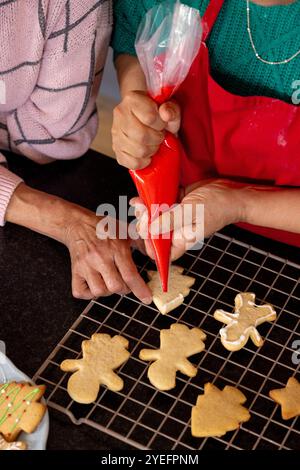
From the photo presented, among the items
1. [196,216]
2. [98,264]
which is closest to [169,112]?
[196,216]

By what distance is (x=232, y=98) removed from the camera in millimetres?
1307

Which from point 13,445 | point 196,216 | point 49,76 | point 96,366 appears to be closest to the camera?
point 13,445

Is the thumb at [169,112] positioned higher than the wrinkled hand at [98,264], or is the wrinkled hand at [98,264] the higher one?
the thumb at [169,112]

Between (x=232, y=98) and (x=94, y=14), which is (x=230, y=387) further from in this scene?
(x=94, y=14)

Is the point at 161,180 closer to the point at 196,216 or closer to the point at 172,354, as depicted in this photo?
the point at 196,216

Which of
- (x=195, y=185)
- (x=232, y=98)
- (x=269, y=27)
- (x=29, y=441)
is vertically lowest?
(x=29, y=441)

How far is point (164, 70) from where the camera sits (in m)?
1.15

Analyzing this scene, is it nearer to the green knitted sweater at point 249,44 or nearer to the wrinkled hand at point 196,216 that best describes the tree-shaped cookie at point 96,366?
the wrinkled hand at point 196,216

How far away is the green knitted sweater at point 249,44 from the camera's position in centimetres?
128

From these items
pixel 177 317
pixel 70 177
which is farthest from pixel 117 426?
pixel 70 177

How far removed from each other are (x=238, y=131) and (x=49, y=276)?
0.41 meters

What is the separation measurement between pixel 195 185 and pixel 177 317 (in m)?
0.26

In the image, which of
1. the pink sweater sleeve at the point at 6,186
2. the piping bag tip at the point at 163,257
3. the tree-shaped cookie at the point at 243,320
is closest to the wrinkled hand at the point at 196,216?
the piping bag tip at the point at 163,257

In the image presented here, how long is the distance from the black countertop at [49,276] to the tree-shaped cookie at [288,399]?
236mm
